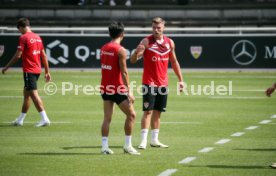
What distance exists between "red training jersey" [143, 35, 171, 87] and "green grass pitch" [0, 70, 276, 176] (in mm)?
1198

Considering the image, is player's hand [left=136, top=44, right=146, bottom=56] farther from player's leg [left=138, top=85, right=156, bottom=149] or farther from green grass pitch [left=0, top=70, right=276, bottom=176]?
green grass pitch [left=0, top=70, right=276, bottom=176]

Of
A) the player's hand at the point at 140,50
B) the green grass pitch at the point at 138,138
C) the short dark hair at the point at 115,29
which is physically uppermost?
the short dark hair at the point at 115,29

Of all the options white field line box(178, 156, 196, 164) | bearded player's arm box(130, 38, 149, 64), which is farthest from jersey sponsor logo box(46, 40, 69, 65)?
white field line box(178, 156, 196, 164)

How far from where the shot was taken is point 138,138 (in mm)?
15375

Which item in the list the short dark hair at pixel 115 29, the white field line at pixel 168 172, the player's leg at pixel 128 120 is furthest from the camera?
the player's leg at pixel 128 120

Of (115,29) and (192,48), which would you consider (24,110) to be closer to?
(115,29)

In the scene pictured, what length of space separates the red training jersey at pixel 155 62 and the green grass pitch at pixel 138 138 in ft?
3.93

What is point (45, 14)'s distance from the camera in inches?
1651

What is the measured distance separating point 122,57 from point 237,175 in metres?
2.81

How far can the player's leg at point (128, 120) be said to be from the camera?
13.0m

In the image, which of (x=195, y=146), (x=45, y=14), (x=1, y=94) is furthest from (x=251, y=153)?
(x=45, y=14)

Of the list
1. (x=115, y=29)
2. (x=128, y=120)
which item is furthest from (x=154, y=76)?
(x=115, y=29)

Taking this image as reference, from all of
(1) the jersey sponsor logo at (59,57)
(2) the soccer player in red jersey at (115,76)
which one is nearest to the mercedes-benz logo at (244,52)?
(1) the jersey sponsor logo at (59,57)

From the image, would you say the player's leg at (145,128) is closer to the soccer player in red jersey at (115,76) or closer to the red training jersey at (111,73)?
the soccer player in red jersey at (115,76)
